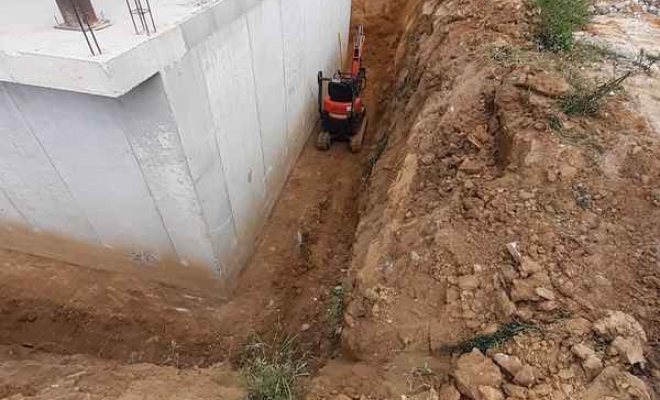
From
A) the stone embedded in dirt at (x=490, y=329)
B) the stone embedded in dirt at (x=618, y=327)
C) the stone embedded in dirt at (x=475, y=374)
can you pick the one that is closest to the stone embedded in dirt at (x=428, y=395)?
the stone embedded in dirt at (x=475, y=374)

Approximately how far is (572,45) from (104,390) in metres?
5.72

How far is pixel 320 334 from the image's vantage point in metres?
4.00

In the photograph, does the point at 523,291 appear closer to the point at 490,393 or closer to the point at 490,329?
the point at 490,329

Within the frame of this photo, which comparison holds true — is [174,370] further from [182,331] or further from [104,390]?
[182,331]

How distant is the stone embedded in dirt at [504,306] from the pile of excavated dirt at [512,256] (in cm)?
1

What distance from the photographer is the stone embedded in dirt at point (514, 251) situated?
298 centimetres

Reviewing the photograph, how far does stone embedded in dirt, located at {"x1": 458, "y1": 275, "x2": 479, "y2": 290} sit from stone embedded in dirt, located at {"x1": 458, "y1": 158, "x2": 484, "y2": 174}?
4.05 ft

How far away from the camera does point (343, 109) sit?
21.5 ft

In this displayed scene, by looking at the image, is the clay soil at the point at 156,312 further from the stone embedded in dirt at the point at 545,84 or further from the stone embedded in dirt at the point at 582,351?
the stone embedded in dirt at the point at 545,84

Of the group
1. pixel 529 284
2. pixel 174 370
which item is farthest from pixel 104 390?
pixel 529 284

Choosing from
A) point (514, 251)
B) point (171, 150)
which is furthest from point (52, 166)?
point (514, 251)

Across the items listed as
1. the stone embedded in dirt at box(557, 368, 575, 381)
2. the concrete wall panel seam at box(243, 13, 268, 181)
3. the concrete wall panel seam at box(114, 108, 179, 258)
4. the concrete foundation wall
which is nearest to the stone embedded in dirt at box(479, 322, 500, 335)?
the stone embedded in dirt at box(557, 368, 575, 381)

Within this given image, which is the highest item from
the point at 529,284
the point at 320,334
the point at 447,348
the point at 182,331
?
the point at 529,284

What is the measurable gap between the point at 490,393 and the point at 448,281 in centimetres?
90
